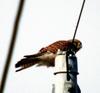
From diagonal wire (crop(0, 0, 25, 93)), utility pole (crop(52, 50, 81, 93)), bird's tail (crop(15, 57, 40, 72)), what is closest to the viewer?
diagonal wire (crop(0, 0, 25, 93))

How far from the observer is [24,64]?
6.72 feet

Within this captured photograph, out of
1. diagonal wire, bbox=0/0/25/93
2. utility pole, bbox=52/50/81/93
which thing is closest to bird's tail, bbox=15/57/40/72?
utility pole, bbox=52/50/81/93

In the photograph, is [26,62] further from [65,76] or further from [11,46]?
[11,46]

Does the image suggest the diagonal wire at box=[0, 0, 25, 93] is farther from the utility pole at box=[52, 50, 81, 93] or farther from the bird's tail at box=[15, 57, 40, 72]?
the bird's tail at box=[15, 57, 40, 72]

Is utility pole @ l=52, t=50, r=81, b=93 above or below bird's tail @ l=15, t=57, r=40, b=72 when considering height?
below

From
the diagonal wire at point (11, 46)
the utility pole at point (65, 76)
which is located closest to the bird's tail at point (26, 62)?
the utility pole at point (65, 76)

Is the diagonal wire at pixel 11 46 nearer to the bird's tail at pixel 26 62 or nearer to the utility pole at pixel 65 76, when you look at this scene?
the utility pole at pixel 65 76

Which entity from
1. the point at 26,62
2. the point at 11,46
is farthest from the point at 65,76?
the point at 26,62

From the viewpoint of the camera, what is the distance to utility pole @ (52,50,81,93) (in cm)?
107

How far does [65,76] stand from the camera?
106 cm

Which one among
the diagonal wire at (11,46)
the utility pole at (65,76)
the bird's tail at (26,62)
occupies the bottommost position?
the diagonal wire at (11,46)

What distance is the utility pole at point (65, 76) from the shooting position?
3.50 feet

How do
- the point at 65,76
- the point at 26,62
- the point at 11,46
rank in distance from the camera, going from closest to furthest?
the point at 11,46 → the point at 65,76 → the point at 26,62

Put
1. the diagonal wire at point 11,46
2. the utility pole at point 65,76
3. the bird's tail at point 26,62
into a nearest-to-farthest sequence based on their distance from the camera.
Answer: the diagonal wire at point 11,46 < the utility pole at point 65,76 < the bird's tail at point 26,62
